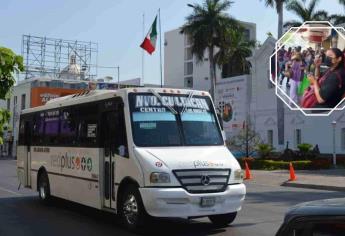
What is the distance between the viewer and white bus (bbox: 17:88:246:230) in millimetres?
9586

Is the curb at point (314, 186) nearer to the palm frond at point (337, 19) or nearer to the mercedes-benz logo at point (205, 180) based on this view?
the mercedes-benz logo at point (205, 180)

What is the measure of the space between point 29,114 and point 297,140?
33.8 metres

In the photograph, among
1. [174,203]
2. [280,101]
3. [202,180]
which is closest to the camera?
[174,203]

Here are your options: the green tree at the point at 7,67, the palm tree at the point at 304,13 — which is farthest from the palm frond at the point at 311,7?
the green tree at the point at 7,67

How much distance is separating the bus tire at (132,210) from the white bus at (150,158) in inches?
0.7

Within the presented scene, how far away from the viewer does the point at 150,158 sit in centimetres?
979

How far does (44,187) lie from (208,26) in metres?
41.0

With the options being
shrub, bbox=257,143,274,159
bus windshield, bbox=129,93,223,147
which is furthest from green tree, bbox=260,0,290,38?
bus windshield, bbox=129,93,223,147

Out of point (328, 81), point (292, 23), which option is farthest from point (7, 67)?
point (292, 23)

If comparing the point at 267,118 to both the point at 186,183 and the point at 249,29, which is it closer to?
the point at 186,183

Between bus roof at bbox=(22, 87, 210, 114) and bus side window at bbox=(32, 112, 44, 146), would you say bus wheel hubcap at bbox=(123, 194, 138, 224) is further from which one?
bus side window at bbox=(32, 112, 44, 146)

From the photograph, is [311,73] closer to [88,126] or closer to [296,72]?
[296,72]

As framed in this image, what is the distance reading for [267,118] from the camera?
4956cm

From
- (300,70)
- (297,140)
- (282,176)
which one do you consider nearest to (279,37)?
(300,70)
